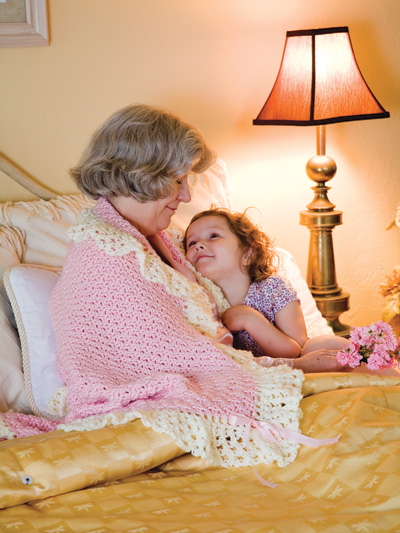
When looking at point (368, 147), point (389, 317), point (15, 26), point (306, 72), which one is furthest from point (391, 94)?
point (15, 26)

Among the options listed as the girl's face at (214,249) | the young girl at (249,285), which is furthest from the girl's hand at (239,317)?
the girl's face at (214,249)

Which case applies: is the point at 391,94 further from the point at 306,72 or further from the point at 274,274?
the point at 274,274

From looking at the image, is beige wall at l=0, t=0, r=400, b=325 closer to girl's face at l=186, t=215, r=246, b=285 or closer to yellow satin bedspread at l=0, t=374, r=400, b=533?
girl's face at l=186, t=215, r=246, b=285

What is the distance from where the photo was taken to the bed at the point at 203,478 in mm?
1193

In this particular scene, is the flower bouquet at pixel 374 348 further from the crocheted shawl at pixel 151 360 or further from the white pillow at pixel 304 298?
the white pillow at pixel 304 298

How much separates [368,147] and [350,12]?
0.52 m

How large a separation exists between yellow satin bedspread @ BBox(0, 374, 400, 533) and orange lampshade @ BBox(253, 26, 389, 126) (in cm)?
112

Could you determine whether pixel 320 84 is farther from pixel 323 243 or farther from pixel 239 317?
pixel 239 317

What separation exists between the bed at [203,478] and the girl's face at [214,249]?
1.77 ft

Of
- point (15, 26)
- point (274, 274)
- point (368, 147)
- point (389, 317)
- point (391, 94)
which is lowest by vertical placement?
point (389, 317)

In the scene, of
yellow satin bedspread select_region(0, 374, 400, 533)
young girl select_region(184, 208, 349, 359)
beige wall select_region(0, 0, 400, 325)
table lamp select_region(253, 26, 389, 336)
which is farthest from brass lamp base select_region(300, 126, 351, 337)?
yellow satin bedspread select_region(0, 374, 400, 533)

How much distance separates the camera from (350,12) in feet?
9.02

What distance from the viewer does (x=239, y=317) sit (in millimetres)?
1985

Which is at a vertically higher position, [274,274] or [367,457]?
[274,274]
